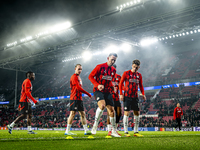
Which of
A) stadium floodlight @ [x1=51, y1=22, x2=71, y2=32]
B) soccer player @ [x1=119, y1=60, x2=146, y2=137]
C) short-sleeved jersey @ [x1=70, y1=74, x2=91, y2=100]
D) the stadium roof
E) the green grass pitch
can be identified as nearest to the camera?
the green grass pitch

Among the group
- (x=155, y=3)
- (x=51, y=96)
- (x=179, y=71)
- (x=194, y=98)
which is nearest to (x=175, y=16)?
(x=155, y=3)

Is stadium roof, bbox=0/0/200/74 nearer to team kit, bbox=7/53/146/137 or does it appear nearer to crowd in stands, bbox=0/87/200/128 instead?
crowd in stands, bbox=0/87/200/128

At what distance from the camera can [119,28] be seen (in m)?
23.5

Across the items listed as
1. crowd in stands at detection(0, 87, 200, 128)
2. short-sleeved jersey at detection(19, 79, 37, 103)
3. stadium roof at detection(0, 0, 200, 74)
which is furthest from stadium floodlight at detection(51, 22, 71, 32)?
short-sleeved jersey at detection(19, 79, 37, 103)

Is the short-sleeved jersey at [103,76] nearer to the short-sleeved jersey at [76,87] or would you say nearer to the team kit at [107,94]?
the team kit at [107,94]

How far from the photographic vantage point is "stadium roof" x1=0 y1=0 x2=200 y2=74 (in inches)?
806

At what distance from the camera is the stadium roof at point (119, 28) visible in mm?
20484

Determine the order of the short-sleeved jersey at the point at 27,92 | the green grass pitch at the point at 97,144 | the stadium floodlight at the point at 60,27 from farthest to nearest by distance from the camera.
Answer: the stadium floodlight at the point at 60,27 → the short-sleeved jersey at the point at 27,92 → the green grass pitch at the point at 97,144

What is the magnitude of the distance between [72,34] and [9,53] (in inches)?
523

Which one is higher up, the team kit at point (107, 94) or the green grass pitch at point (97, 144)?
the team kit at point (107, 94)

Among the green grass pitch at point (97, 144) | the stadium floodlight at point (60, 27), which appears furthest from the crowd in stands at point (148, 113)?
the green grass pitch at point (97, 144)

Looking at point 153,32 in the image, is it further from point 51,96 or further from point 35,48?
point 51,96

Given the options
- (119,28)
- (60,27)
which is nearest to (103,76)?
(119,28)

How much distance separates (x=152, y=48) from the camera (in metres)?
35.7
